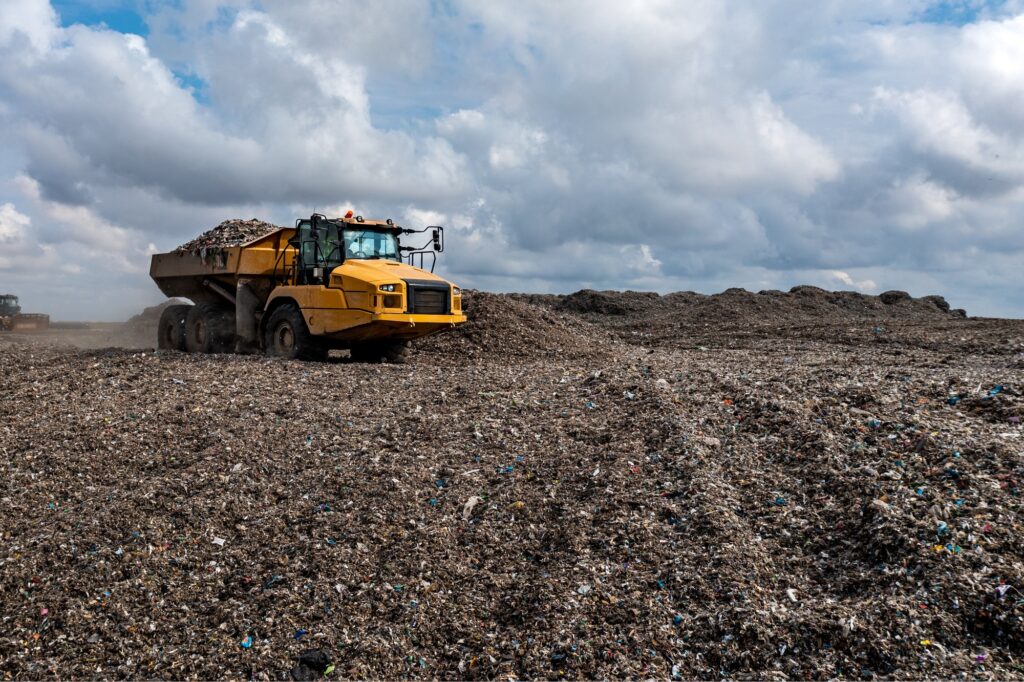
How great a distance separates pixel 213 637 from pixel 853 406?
19.3ft

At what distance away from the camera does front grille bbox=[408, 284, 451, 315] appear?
481 inches

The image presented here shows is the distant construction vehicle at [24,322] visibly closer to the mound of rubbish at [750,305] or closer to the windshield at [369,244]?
the mound of rubbish at [750,305]

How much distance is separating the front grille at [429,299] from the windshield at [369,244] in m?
1.50

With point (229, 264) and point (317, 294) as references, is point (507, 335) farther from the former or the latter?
point (229, 264)

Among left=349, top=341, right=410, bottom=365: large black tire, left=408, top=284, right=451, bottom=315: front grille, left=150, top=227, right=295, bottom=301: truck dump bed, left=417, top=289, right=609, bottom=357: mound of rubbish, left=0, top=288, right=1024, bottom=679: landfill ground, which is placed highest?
left=150, top=227, right=295, bottom=301: truck dump bed

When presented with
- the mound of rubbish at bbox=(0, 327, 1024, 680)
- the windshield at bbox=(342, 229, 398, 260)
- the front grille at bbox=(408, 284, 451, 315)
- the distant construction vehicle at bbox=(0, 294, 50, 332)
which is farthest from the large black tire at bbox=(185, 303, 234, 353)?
the distant construction vehicle at bbox=(0, 294, 50, 332)

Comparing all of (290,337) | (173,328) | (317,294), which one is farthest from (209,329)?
(317,294)

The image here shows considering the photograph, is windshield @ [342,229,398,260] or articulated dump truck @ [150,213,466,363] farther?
windshield @ [342,229,398,260]

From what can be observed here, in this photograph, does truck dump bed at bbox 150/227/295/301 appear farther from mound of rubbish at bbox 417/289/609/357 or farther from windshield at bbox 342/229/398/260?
mound of rubbish at bbox 417/289/609/357

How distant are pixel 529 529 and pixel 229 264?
1010 centimetres

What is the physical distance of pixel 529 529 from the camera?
6.06 meters

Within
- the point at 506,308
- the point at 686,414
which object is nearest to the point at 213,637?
the point at 686,414

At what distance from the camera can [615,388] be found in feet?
28.5

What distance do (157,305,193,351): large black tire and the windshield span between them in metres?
4.76
